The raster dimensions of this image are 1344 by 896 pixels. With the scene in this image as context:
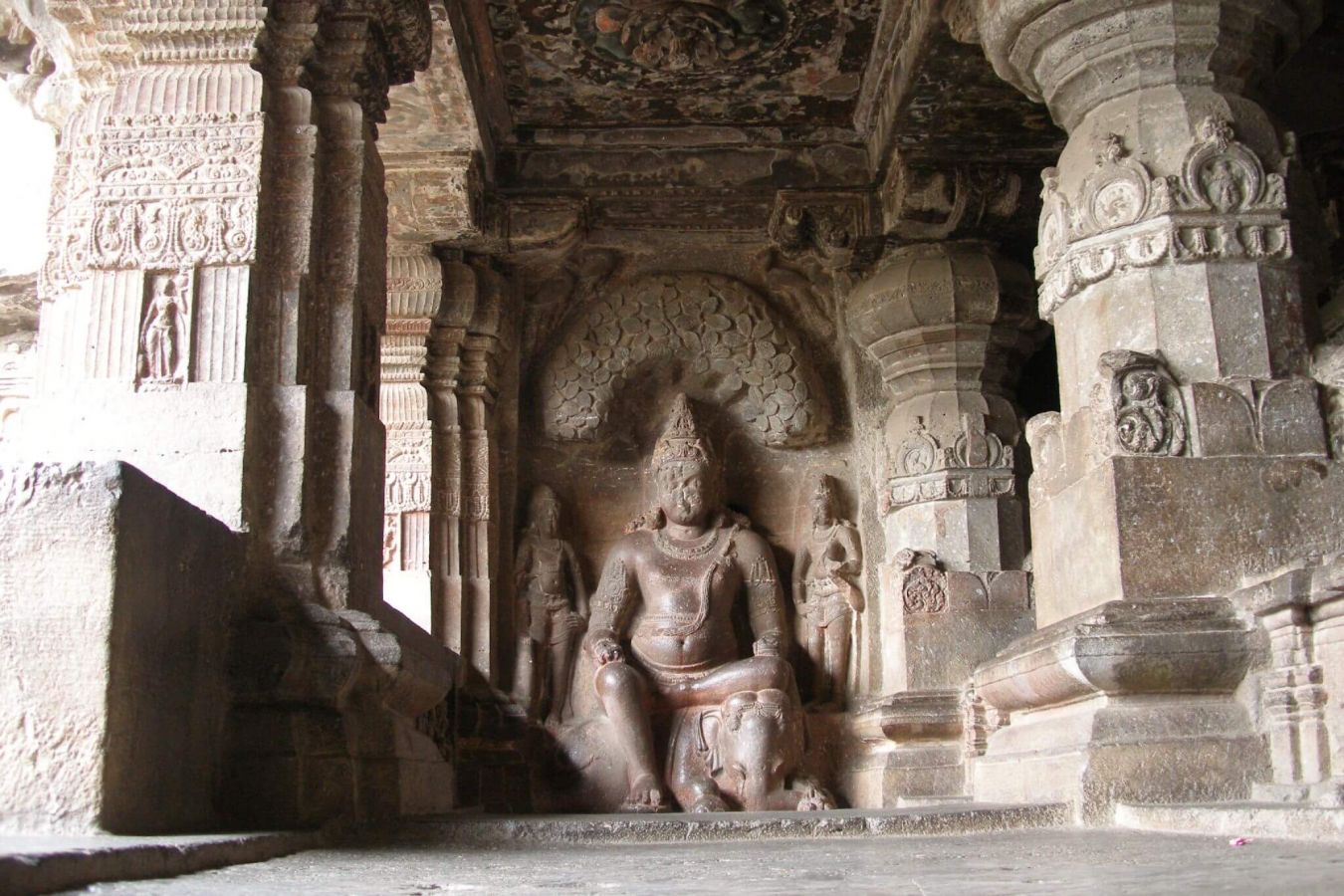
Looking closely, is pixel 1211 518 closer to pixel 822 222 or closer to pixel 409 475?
pixel 822 222

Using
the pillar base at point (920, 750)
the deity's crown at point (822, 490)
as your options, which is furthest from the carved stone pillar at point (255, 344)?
the deity's crown at point (822, 490)

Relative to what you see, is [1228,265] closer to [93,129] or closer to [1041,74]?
[1041,74]

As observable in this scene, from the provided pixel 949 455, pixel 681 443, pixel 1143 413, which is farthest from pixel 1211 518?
pixel 681 443

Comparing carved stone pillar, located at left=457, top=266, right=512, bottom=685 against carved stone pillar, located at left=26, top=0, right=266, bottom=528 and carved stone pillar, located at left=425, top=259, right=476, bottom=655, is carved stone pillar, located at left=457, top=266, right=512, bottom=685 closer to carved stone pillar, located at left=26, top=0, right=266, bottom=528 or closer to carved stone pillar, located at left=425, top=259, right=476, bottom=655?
carved stone pillar, located at left=425, top=259, right=476, bottom=655

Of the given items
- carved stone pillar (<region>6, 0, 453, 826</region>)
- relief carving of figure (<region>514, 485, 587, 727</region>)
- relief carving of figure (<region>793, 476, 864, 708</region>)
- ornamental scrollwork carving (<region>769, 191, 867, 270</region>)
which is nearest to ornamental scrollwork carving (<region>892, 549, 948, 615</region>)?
relief carving of figure (<region>793, 476, 864, 708</region>)

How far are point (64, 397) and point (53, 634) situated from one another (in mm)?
1425

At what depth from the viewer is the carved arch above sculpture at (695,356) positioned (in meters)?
7.62

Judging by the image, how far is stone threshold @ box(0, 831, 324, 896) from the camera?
189 centimetres

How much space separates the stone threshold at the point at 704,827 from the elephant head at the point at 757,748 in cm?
203

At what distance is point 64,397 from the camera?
3867 millimetres

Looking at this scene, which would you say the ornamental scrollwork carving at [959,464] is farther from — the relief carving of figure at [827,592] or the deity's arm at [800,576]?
the deity's arm at [800,576]

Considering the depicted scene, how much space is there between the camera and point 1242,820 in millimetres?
2908

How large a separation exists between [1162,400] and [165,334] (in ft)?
9.66

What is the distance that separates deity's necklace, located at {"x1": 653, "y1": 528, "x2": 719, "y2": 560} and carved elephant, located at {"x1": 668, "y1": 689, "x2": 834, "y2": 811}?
2.88 ft
